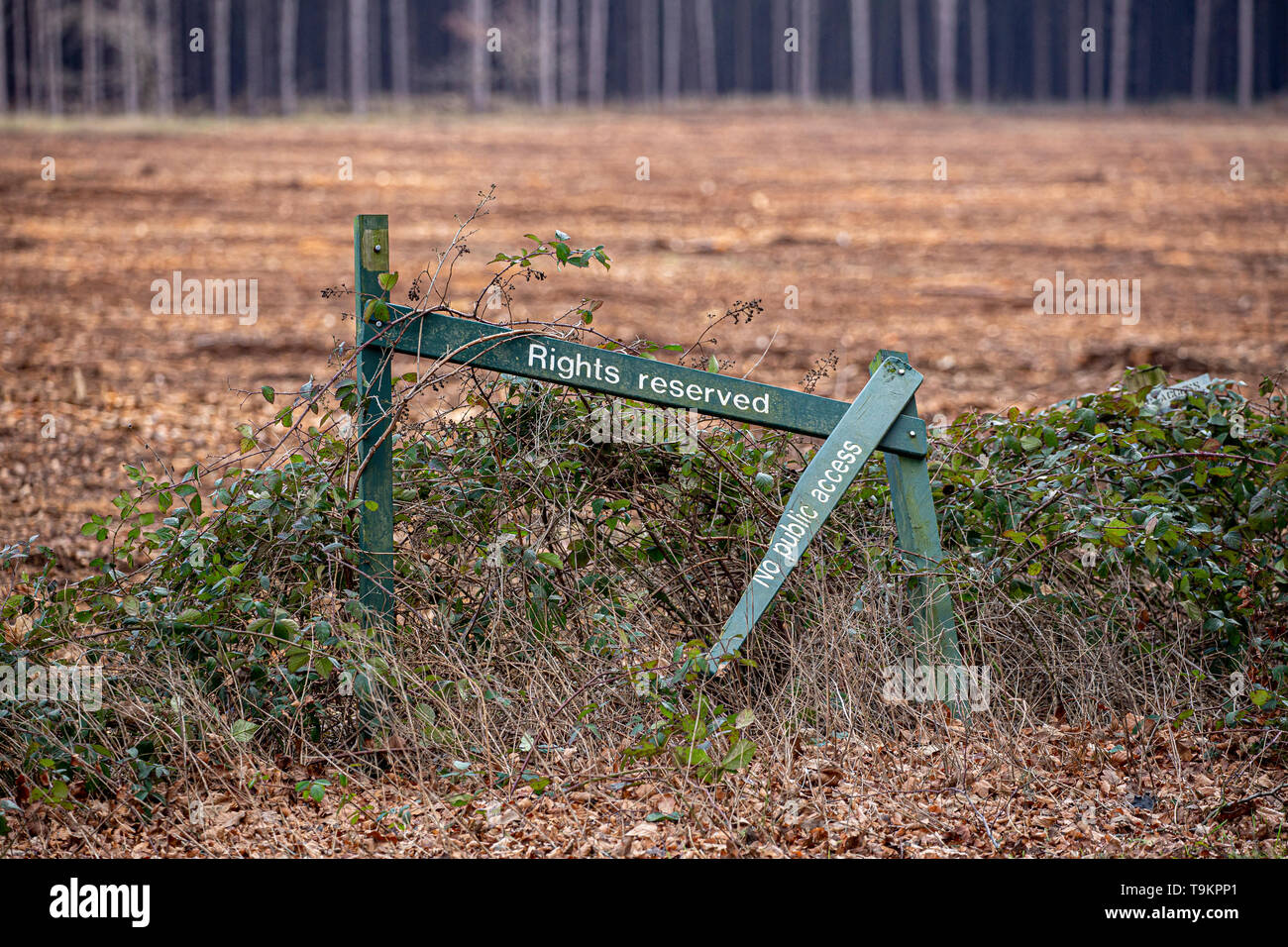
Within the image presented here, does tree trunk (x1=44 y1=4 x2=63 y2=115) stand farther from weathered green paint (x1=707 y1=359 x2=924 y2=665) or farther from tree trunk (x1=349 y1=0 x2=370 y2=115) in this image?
weathered green paint (x1=707 y1=359 x2=924 y2=665)

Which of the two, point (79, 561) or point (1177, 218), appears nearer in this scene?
point (79, 561)

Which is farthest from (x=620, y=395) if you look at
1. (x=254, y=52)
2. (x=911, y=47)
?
(x=911, y=47)

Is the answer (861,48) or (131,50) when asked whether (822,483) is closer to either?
(131,50)

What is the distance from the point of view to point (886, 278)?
17672 millimetres

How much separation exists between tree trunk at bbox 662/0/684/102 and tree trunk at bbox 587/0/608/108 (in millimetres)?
2990

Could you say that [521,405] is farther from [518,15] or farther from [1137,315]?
[518,15]

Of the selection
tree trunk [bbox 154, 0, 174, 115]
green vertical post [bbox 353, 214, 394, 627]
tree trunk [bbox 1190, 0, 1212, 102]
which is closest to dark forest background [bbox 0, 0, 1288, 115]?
tree trunk [bbox 1190, 0, 1212, 102]

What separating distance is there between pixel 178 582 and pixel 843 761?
8.54 ft

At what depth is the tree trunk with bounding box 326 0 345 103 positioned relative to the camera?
5486cm

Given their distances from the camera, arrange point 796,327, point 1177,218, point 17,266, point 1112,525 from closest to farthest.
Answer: point 1112,525 < point 796,327 < point 17,266 < point 1177,218

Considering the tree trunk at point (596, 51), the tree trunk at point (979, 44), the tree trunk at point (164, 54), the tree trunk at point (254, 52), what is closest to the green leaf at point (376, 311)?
the tree trunk at point (164, 54)

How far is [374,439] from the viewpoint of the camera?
4070 millimetres

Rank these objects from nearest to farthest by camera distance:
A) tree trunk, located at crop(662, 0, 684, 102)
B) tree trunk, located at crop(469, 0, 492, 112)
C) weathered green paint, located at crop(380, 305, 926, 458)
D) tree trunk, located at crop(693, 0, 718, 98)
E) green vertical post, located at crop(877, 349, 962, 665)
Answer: weathered green paint, located at crop(380, 305, 926, 458)
green vertical post, located at crop(877, 349, 962, 665)
tree trunk, located at crop(469, 0, 492, 112)
tree trunk, located at crop(662, 0, 684, 102)
tree trunk, located at crop(693, 0, 718, 98)

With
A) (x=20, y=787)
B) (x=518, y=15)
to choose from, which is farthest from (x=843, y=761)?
(x=518, y=15)
